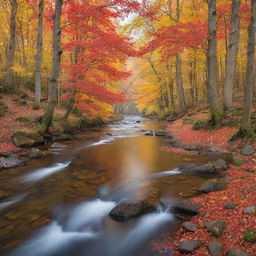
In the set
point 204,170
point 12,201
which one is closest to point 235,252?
point 204,170

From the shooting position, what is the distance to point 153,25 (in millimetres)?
24312

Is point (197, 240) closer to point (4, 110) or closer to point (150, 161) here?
point (150, 161)

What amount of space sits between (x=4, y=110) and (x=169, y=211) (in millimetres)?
12569

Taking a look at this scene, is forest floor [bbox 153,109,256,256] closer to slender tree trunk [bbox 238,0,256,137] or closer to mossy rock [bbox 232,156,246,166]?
mossy rock [bbox 232,156,246,166]

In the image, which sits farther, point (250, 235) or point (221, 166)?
point (221, 166)

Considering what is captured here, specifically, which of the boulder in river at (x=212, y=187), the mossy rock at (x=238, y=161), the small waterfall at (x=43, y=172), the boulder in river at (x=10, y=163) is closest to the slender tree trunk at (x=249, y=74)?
the mossy rock at (x=238, y=161)

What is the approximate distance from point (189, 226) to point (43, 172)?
5.58 m

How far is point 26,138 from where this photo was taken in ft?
38.5

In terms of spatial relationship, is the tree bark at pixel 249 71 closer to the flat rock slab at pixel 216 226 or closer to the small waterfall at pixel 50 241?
the flat rock slab at pixel 216 226

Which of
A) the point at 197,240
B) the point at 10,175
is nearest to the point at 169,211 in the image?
the point at 197,240

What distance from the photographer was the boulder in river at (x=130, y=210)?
5.30 metres

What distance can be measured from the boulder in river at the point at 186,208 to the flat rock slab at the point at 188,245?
1183 mm

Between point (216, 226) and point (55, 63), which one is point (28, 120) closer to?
point (55, 63)

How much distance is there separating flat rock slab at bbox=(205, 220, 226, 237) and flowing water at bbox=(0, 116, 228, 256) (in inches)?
31.0
